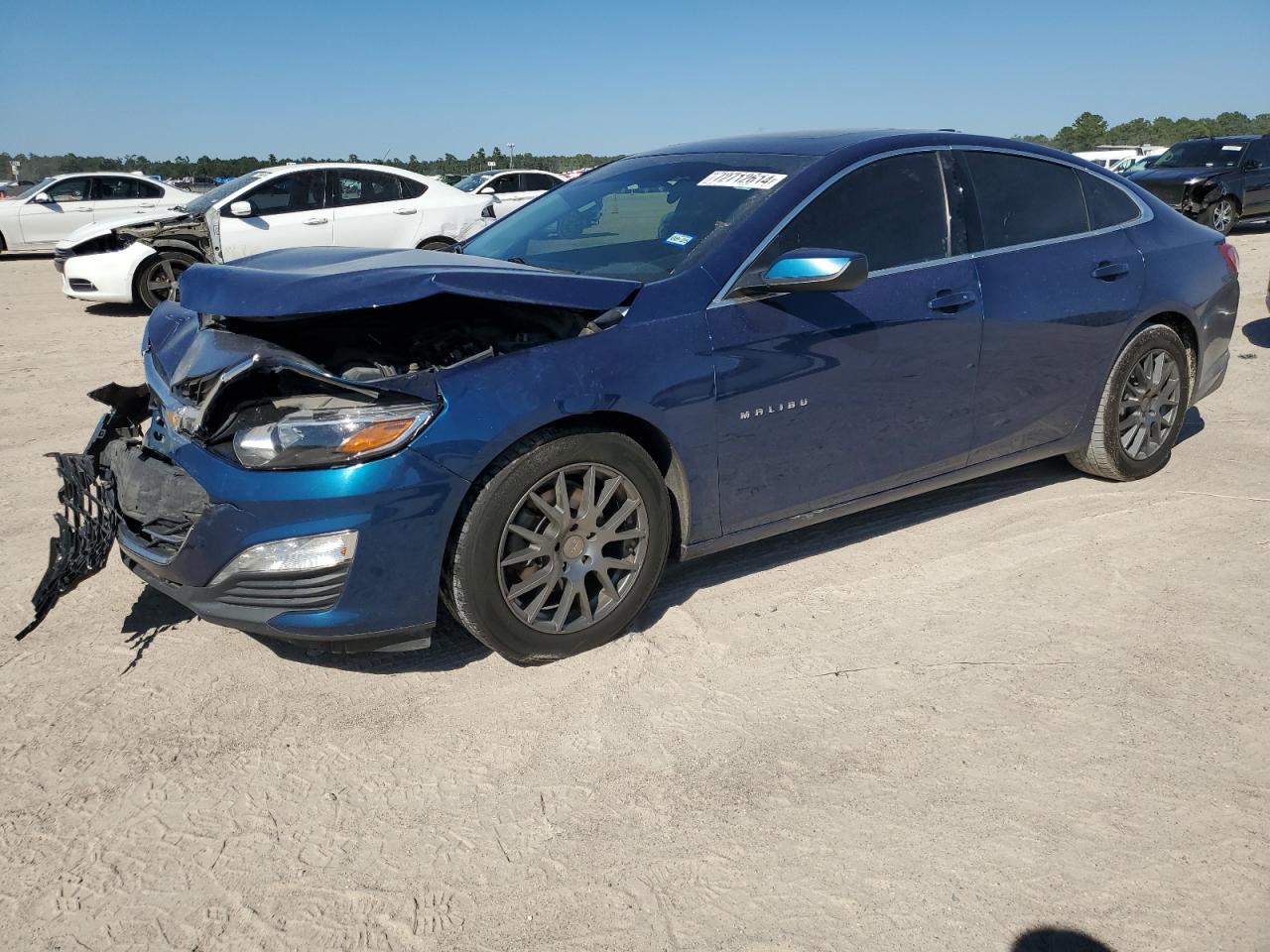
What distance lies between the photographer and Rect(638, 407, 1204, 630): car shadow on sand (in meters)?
4.02

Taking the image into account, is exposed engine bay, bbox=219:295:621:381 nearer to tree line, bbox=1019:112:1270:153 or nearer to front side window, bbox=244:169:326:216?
front side window, bbox=244:169:326:216

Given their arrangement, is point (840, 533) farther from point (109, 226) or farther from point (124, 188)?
point (124, 188)

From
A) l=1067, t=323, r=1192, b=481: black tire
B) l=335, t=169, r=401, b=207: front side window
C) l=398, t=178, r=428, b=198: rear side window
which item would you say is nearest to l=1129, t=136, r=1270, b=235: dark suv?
l=398, t=178, r=428, b=198: rear side window

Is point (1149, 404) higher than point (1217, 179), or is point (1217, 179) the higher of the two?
point (1217, 179)

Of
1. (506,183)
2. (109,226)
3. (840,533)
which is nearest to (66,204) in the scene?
(506,183)

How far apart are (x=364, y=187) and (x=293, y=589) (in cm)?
984

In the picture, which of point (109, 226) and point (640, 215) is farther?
point (109, 226)

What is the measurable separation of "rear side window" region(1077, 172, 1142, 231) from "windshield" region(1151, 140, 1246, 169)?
15521mm

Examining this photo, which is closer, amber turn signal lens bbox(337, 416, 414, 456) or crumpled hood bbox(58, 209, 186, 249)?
amber turn signal lens bbox(337, 416, 414, 456)

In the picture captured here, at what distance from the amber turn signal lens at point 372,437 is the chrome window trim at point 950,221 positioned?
1.16m

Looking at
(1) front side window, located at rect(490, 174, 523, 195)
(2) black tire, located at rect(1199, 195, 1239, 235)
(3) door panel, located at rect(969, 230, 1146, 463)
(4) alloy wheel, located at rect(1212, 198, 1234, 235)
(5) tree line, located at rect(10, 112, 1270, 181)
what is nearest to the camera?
(3) door panel, located at rect(969, 230, 1146, 463)

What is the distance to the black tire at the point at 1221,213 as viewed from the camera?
17469 mm

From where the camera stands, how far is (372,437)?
2908 mm

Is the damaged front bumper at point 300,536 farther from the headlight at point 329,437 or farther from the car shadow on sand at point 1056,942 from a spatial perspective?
the car shadow on sand at point 1056,942
